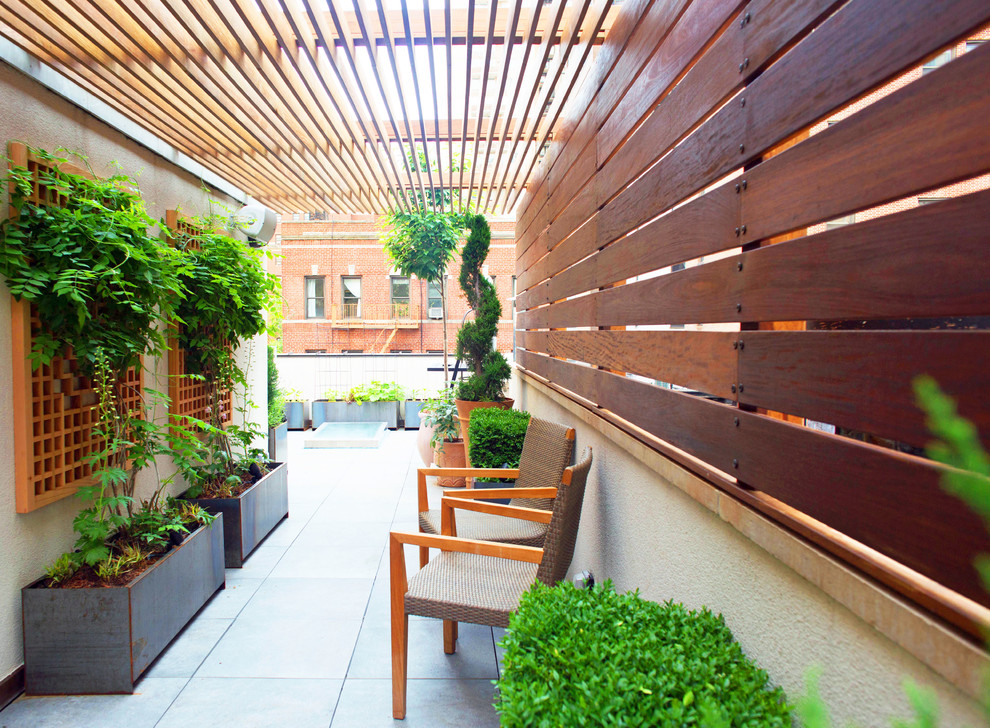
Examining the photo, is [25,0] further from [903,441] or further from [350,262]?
[350,262]

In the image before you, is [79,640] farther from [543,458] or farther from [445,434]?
[445,434]

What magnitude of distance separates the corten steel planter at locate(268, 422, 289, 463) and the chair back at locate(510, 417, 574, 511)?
4066mm

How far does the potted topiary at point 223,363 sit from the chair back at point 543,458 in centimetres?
182

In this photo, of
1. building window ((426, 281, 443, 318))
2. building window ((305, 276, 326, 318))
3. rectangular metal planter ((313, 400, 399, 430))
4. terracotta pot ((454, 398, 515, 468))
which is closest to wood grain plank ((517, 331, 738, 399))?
terracotta pot ((454, 398, 515, 468))

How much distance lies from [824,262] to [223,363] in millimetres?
4280

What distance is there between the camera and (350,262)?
18.6 meters

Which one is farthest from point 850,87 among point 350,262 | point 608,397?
point 350,262

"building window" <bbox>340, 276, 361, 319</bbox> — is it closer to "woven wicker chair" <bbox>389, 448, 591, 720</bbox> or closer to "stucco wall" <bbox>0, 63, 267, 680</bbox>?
"stucco wall" <bbox>0, 63, 267, 680</bbox>

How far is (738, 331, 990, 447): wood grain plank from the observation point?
764 mm

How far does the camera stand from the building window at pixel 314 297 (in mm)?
18781

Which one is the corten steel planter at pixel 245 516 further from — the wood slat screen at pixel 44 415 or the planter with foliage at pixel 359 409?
the planter with foliage at pixel 359 409

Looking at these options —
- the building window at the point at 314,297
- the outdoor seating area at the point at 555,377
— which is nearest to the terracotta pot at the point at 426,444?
the outdoor seating area at the point at 555,377

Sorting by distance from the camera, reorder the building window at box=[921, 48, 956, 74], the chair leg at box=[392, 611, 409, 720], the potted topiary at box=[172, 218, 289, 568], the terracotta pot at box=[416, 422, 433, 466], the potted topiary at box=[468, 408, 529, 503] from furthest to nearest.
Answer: the terracotta pot at box=[416, 422, 433, 466]
the potted topiary at box=[468, 408, 529, 503]
the potted topiary at box=[172, 218, 289, 568]
the chair leg at box=[392, 611, 409, 720]
the building window at box=[921, 48, 956, 74]

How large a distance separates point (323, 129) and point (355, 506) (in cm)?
307
